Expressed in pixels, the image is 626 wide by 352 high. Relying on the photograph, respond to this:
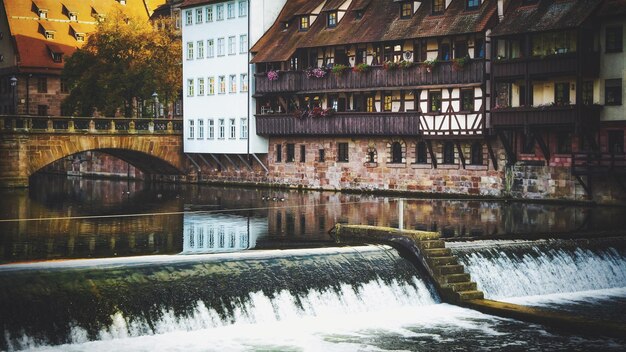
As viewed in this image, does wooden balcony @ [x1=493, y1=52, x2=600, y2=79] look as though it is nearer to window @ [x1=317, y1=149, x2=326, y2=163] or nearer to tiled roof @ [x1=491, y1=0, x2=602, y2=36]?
tiled roof @ [x1=491, y1=0, x2=602, y2=36]

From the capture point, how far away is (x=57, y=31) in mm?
100062

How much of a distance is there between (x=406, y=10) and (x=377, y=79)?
4.09m

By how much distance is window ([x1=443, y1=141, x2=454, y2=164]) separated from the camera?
57.0m

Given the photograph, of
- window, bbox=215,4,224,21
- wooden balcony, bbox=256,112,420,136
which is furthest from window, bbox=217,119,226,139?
window, bbox=215,4,224,21

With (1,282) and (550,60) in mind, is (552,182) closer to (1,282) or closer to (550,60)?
(550,60)

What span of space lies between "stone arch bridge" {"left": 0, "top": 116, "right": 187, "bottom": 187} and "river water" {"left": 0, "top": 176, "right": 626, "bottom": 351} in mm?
23125

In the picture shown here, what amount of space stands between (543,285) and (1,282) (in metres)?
15.4

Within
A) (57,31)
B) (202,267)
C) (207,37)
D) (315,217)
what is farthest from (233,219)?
(57,31)

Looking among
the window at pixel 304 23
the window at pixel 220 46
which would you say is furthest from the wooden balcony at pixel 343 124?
the window at pixel 220 46

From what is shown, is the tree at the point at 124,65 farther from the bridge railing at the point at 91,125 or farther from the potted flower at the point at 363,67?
the potted flower at the point at 363,67

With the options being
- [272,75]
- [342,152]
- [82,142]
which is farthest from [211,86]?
[342,152]

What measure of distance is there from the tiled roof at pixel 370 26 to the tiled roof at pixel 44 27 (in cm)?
3317

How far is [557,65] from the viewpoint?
49.7 metres

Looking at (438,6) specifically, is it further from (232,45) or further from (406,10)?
(232,45)
